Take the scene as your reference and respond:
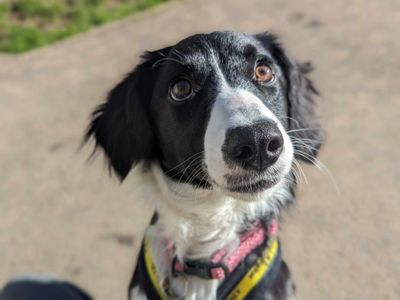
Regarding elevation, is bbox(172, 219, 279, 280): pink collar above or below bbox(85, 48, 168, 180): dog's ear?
below

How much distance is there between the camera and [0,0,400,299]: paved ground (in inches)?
134

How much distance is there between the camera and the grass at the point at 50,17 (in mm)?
5574

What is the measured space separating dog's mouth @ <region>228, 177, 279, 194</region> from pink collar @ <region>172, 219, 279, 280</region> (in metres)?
0.40

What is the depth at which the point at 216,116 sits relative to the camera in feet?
6.46

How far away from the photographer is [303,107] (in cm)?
251

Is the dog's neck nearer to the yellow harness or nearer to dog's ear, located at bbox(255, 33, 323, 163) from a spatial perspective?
the yellow harness

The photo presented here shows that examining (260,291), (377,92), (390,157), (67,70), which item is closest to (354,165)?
(390,157)

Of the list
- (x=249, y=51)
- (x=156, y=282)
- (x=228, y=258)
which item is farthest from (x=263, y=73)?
(x=156, y=282)

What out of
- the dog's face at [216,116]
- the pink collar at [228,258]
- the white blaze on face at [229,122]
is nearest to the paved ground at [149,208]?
the pink collar at [228,258]

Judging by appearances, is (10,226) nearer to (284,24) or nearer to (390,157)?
(390,157)

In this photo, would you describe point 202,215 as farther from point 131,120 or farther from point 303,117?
point 303,117

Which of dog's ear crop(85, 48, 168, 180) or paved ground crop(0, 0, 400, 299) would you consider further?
paved ground crop(0, 0, 400, 299)

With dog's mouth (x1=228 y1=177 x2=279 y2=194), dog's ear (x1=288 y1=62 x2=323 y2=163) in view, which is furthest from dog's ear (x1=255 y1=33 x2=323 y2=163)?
dog's mouth (x1=228 y1=177 x2=279 y2=194)

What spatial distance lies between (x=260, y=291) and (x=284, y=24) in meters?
3.48
